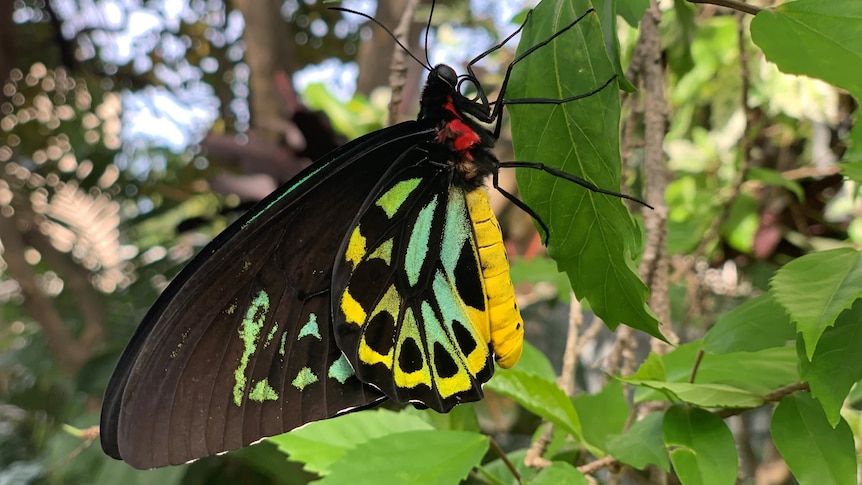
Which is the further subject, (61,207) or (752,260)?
(61,207)

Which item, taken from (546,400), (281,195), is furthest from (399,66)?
(546,400)

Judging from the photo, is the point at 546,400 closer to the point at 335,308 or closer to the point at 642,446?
the point at 642,446

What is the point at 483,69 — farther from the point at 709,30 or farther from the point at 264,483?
the point at 264,483

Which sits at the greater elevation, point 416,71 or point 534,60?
point 416,71

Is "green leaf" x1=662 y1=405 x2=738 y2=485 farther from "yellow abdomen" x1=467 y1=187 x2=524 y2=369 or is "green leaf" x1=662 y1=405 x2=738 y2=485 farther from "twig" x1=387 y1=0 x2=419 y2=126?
"twig" x1=387 y1=0 x2=419 y2=126

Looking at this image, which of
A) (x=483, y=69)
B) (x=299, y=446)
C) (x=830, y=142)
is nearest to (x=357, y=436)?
(x=299, y=446)

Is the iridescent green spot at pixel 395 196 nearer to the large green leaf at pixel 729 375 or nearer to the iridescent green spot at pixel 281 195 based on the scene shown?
the iridescent green spot at pixel 281 195
